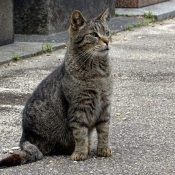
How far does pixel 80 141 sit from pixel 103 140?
0.26 m

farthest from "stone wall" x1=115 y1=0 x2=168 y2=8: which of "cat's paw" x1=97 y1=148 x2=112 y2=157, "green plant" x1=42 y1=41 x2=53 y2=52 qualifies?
"cat's paw" x1=97 y1=148 x2=112 y2=157

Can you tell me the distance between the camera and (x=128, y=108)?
23.5 ft

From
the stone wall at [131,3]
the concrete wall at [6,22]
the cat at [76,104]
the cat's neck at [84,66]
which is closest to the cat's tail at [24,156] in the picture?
the cat at [76,104]

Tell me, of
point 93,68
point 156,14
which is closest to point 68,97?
point 93,68

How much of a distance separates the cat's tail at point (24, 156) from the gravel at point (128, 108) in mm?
50

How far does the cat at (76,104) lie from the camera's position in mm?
5227

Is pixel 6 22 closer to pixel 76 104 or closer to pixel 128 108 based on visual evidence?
pixel 128 108

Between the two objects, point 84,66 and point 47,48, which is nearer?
point 84,66

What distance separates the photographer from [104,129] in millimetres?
5387

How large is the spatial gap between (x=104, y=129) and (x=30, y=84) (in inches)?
120

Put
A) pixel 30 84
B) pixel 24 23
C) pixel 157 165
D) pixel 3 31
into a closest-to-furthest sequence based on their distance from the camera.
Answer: pixel 157 165, pixel 30 84, pixel 3 31, pixel 24 23

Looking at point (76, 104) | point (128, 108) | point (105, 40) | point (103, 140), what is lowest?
point (128, 108)

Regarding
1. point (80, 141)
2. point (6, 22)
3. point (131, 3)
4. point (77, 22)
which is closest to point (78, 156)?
point (80, 141)

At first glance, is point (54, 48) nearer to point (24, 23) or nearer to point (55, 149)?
point (24, 23)
